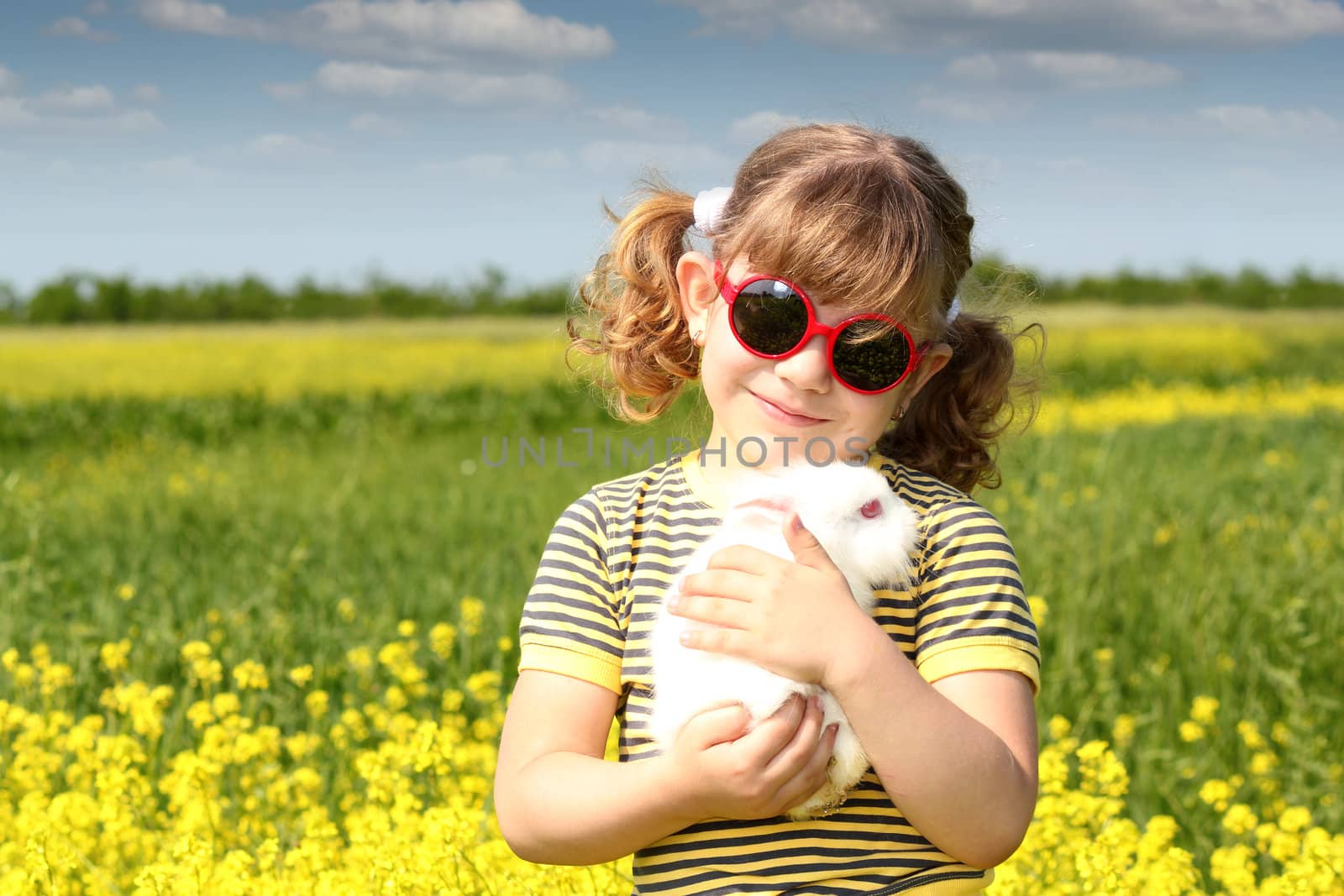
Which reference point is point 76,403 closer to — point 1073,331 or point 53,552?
point 53,552

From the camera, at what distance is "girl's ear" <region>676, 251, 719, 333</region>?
6.23 feet

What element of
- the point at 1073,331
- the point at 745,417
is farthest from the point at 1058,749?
the point at 1073,331

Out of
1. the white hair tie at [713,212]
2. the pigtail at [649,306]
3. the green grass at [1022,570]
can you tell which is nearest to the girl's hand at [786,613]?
the white hair tie at [713,212]

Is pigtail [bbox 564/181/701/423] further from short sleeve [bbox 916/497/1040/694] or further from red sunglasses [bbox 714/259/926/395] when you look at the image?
short sleeve [bbox 916/497/1040/694]

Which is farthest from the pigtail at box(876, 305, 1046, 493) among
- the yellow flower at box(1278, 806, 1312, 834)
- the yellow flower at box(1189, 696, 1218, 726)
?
the yellow flower at box(1189, 696, 1218, 726)

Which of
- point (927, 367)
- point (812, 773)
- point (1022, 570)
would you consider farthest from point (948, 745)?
point (1022, 570)

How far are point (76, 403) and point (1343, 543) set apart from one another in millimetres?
12961

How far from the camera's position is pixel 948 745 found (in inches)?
59.1

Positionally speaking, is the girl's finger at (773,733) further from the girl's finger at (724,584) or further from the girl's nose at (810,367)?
the girl's nose at (810,367)

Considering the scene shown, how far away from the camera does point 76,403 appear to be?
14.0 meters

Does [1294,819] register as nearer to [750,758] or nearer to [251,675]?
[750,758]

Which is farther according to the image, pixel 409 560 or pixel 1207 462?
pixel 1207 462

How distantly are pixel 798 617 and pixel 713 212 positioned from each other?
74cm

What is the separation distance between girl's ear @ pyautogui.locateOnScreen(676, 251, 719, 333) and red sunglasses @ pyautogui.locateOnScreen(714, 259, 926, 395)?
0.16 m
